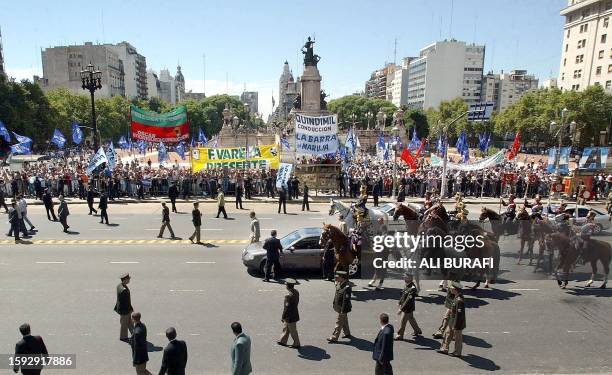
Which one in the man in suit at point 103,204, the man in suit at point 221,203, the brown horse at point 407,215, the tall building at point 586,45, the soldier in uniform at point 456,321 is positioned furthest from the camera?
the tall building at point 586,45

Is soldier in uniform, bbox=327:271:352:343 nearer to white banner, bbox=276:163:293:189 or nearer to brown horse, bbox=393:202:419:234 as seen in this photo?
brown horse, bbox=393:202:419:234

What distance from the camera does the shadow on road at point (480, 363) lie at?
7.66 metres

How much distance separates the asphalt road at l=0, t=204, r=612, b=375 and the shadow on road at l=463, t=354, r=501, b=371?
2 centimetres

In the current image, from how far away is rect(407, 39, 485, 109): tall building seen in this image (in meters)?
145

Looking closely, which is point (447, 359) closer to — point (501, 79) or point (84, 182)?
point (84, 182)

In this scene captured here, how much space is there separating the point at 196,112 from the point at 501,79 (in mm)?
114910

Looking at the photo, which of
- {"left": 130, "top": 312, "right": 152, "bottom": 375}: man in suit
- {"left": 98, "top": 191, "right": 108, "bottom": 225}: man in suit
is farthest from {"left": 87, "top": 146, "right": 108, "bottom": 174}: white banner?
{"left": 130, "top": 312, "right": 152, "bottom": 375}: man in suit

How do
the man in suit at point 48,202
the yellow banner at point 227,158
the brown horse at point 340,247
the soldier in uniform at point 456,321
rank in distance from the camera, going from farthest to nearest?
the yellow banner at point 227,158 < the man in suit at point 48,202 < the brown horse at point 340,247 < the soldier in uniform at point 456,321

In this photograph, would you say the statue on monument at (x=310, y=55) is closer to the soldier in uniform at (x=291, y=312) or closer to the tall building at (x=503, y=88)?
the soldier in uniform at (x=291, y=312)

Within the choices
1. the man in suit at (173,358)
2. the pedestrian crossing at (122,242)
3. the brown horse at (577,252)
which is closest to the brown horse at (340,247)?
the man in suit at (173,358)

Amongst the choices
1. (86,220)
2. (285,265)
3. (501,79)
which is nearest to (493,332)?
(285,265)

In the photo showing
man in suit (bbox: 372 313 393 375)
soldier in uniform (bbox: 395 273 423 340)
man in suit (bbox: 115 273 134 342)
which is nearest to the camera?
man in suit (bbox: 372 313 393 375)

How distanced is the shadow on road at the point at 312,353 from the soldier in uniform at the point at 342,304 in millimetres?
428

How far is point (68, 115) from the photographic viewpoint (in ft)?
237
